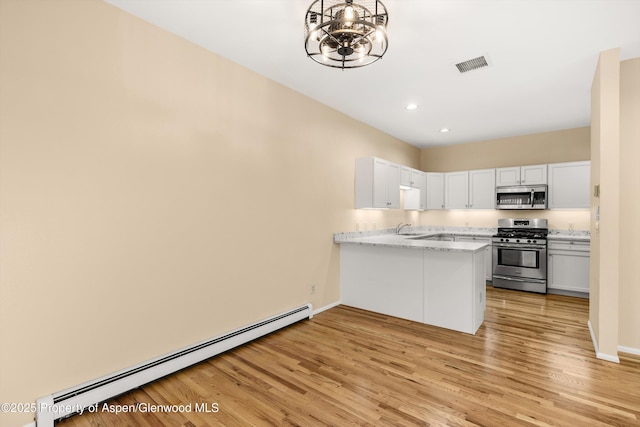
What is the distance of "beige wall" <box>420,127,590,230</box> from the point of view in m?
5.51

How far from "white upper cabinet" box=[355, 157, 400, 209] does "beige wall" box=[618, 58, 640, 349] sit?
2.74 meters

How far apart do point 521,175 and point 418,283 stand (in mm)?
3534

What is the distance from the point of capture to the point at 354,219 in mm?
4898

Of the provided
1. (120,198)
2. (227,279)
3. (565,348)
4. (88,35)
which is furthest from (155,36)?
(565,348)

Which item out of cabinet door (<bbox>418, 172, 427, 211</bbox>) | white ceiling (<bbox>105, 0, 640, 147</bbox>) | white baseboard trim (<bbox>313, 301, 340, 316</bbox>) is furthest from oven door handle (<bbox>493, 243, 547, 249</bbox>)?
white baseboard trim (<bbox>313, 301, 340, 316</bbox>)

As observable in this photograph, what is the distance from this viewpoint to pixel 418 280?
3.86 m

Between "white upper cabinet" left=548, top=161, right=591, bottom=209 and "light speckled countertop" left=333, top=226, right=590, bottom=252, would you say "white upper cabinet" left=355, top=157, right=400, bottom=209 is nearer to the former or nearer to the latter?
"light speckled countertop" left=333, top=226, right=590, bottom=252

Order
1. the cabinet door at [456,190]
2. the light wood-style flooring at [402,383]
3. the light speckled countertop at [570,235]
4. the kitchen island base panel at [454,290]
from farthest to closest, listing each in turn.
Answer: the cabinet door at [456,190] → the light speckled countertop at [570,235] → the kitchen island base panel at [454,290] → the light wood-style flooring at [402,383]

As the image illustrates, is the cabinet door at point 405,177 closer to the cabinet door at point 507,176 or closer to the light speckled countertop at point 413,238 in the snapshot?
the light speckled countertop at point 413,238

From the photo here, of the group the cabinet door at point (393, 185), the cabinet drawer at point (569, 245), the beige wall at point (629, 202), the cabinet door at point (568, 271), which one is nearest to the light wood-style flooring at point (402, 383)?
the beige wall at point (629, 202)

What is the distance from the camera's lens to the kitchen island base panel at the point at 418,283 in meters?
3.52

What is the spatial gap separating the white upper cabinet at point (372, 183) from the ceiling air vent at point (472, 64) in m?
1.81

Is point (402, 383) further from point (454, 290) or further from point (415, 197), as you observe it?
point (415, 197)

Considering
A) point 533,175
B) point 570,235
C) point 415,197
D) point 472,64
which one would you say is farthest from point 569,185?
point 472,64
